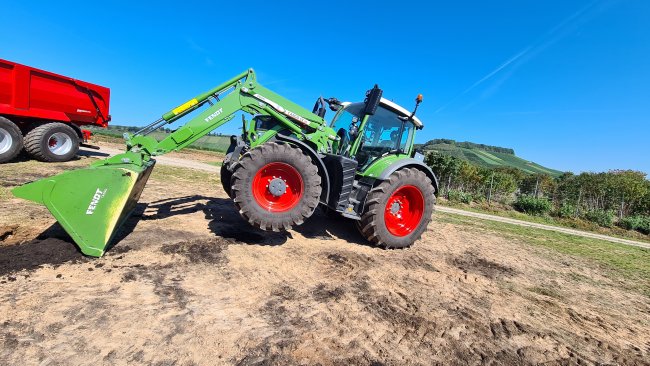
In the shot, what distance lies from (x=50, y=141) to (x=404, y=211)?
11.5 meters

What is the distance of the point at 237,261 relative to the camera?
409cm

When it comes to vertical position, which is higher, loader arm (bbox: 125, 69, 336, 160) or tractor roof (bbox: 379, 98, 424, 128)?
tractor roof (bbox: 379, 98, 424, 128)

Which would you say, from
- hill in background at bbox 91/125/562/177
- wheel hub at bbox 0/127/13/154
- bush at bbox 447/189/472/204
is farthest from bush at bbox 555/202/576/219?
wheel hub at bbox 0/127/13/154

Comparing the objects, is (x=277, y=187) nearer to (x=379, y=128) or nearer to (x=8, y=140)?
(x=379, y=128)

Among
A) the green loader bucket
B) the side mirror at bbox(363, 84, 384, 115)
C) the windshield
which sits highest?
the side mirror at bbox(363, 84, 384, 115)

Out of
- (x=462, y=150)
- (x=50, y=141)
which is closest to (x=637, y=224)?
(x=50, y=141)

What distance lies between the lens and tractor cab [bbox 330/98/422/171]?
234 inches

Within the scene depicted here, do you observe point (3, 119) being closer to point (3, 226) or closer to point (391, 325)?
point (3, 226)

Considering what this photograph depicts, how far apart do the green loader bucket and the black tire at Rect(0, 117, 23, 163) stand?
828cm

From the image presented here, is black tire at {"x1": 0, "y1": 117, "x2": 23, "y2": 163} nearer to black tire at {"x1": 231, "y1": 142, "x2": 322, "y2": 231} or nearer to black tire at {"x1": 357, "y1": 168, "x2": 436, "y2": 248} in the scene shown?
black tire at {"x1": 231, "y1": 142, "x2": 322, "y2": 231}

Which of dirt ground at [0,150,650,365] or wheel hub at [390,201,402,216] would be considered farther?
wheel hub at [390,201,402,216]

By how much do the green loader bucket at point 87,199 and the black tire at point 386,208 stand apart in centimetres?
337

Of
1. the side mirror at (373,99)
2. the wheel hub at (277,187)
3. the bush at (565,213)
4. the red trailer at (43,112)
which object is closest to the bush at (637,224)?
the bush at (565,213)

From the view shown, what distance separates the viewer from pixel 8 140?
30.6ft
